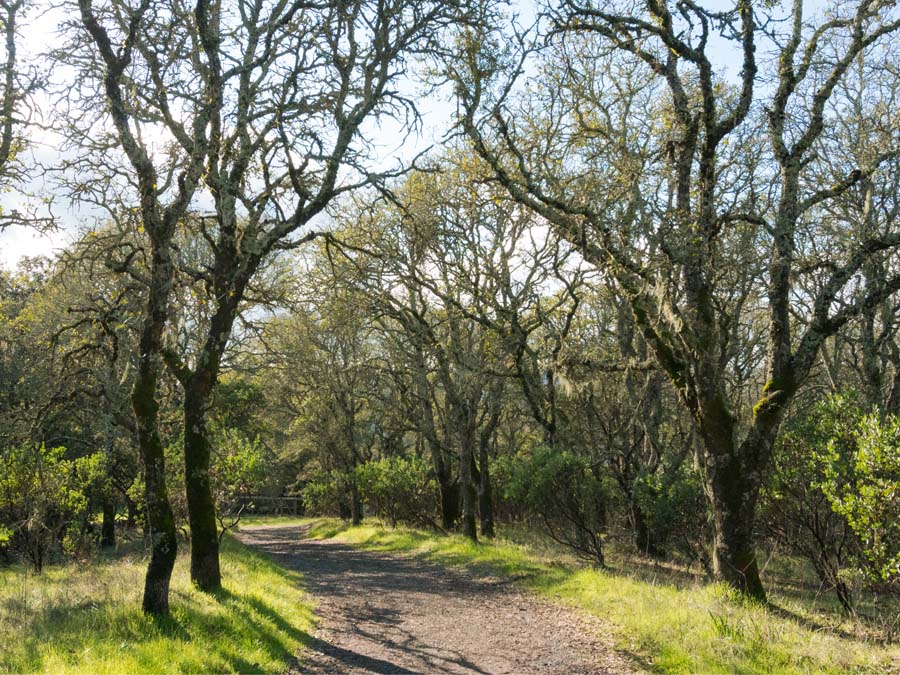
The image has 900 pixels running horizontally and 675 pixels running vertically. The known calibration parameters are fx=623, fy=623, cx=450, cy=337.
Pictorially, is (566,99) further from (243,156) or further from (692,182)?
(243,156)

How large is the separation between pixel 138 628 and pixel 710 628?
658cm

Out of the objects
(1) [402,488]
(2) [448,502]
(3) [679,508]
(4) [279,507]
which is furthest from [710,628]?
(4) [279,507]

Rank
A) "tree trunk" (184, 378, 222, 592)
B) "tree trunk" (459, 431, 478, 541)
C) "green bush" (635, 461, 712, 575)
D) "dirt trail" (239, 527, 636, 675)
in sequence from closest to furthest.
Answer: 1. "dirt trail" (239, 527, 636, 675)
2. "tree trunk" (184, 378, 222, 592)
3. "green bush" (635, 461, 712, 575)
4. "tree trunk" (459, 431, 478, 541)

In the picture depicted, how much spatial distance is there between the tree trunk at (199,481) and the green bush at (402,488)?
15.7 meters

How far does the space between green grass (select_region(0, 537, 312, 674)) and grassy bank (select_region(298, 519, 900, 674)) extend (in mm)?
4427

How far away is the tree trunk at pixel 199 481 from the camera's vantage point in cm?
922

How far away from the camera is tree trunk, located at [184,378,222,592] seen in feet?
30.2

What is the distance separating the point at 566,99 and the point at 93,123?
371 inches

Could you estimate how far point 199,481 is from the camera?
368 inches

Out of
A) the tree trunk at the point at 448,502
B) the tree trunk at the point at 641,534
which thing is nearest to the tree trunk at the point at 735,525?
the tree trunk at the point at 641,534

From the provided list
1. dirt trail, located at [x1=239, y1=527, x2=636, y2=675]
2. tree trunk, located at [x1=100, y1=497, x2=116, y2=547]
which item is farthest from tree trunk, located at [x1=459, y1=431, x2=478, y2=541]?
tree trunk, located at [x1=100, y1=497, x2=116, y2=547]

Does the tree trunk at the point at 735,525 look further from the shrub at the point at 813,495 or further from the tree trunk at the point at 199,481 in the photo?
the tree trunk at the point at 199,481

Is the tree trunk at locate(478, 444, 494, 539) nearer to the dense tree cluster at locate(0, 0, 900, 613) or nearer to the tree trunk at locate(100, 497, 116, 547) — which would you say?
the dense tree cluster at locate(0, 0, 900, 613)

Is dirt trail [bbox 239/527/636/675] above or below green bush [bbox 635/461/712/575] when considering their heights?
below
